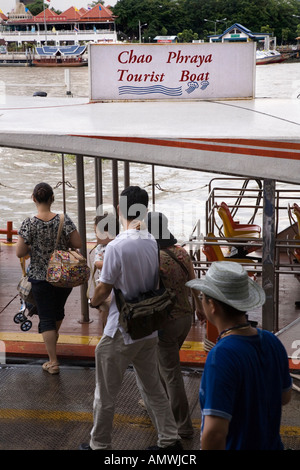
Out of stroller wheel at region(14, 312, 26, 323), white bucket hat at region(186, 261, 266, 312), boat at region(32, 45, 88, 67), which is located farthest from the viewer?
boat at region(32, 45, 88, 67)

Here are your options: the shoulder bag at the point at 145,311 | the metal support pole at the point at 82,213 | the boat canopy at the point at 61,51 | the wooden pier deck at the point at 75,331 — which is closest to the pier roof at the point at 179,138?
the metal support pole at the point at 82,213

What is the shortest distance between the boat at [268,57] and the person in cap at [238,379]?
321 ft

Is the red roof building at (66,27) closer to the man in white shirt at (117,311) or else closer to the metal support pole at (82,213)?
the metal support pole at (82,213)

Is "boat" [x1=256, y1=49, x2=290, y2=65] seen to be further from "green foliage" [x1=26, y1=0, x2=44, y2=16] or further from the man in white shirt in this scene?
the man in white shirt

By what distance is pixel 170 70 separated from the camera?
6941 millimetres

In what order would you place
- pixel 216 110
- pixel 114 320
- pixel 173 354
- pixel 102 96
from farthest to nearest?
pixel 102 96
pixel 216 110
pixel 173 354
pixel 114 320

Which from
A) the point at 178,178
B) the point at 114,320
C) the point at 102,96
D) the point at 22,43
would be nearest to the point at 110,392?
the point at 114,320

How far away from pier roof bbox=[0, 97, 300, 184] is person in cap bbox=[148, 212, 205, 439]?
0.56 m

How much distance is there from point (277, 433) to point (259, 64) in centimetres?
10620

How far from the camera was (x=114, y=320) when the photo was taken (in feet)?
14.0

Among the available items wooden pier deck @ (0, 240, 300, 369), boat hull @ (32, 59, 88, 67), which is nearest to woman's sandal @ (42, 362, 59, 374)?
wooden pier deck @ (0, 240, 300, 369)

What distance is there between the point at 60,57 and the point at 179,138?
11023 centimetres

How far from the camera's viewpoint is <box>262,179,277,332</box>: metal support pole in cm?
528
